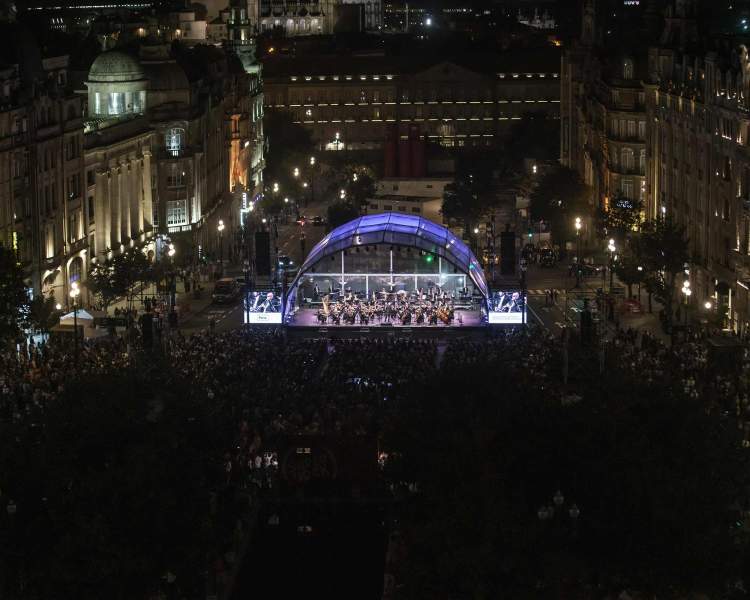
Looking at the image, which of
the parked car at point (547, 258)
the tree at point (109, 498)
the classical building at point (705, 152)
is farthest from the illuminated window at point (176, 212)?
the tree at point (109, 498)

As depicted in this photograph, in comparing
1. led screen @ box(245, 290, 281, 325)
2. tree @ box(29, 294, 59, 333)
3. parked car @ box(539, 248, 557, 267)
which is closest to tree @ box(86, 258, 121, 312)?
led screen @ box(245, 290, 281, 325)

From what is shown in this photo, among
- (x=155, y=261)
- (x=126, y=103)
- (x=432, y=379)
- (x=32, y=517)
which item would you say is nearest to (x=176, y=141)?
(x=126, y=103)

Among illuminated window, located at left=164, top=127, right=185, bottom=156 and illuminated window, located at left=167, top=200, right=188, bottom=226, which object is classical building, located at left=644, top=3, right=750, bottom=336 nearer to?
illuminated window, located at left=167, top=200, right=188, bottom=226

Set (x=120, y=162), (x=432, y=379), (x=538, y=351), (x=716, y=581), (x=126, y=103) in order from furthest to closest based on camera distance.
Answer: (x=126, y=103), (x=120, y=162), (x=538, y=351), (x=432, y=379), (x=716, y=581)

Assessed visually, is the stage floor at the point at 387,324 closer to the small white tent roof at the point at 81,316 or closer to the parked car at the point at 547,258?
the small white tent roof at the point at 81,316

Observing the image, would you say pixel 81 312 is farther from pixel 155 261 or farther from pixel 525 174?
pixel 525 174

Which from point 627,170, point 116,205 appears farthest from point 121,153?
point 627,170
